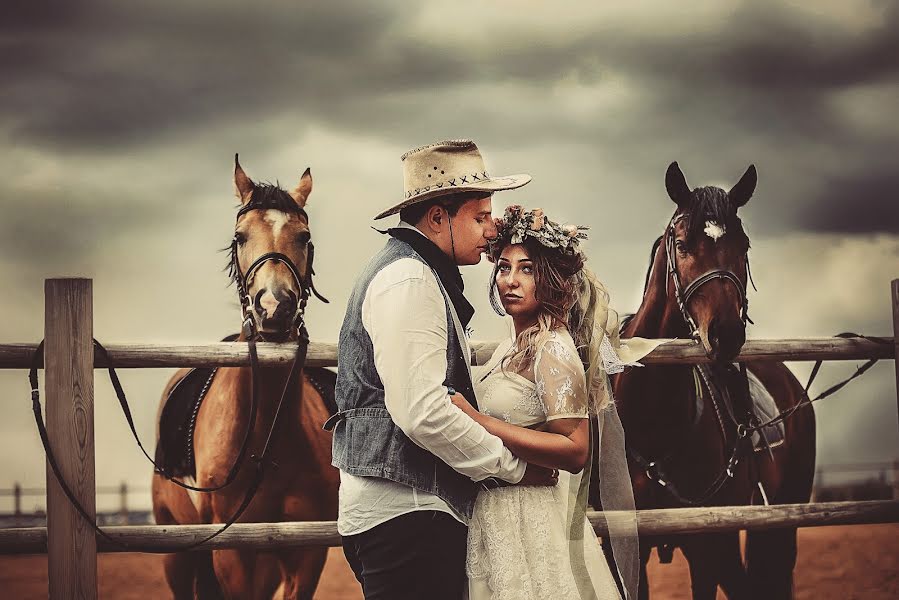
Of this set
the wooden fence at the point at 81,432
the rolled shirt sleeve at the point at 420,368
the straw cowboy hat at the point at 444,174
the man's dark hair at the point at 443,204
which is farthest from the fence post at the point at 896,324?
the rolled shirt sleeve at the point at 420,368

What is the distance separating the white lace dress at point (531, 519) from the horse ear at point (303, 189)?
2.67 m

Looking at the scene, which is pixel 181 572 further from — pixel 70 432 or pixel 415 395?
pixel 415 395

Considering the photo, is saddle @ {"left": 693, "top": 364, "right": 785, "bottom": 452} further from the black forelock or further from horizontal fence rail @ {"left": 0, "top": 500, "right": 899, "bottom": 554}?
the black forelock

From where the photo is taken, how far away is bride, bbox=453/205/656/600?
258cm

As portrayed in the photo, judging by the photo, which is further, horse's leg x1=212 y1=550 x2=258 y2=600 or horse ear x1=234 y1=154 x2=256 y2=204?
horse ear x1=234 y1=154 x2=256 y2=204

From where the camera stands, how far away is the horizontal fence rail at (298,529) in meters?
3.79

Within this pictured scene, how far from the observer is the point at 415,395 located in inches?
91.5

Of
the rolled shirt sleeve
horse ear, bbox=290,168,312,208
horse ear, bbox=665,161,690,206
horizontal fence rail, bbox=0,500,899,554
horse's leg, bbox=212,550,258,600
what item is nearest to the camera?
the rolled shirt sleeve

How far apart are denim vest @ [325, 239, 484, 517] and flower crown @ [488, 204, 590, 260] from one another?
1.25ft

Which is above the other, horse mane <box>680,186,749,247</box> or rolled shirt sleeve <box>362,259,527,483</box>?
horse mane <box>680,186,749,247</box>

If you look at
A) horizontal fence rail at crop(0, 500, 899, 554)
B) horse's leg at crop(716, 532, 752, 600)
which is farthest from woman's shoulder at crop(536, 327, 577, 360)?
horse's leg at crop(716, 532, 752, 600)

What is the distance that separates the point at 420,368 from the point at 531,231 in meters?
0.64

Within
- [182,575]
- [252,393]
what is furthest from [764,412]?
[182,575]

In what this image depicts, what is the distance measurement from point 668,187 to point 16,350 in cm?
318
